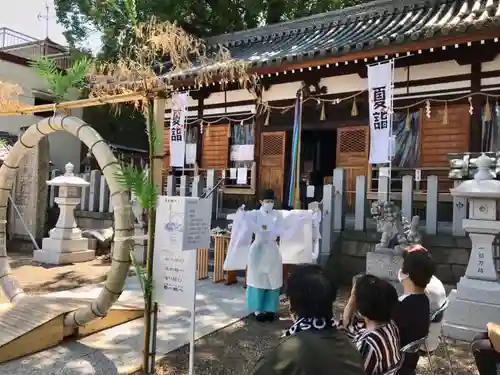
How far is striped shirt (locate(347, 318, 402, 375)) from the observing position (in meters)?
2.23

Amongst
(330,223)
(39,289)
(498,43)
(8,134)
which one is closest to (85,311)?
(39,289)

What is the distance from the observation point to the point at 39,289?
7.01m

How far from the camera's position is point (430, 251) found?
22.4 feet

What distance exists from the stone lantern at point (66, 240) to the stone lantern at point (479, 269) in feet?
24.1

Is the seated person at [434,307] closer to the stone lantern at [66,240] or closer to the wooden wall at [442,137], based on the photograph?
the wooden wall at [442,137]

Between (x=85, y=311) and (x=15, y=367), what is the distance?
0.75 metres

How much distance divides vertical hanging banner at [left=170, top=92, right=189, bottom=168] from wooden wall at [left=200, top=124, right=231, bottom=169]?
1031 millimetres

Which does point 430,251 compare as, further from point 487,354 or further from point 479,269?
point 487,354

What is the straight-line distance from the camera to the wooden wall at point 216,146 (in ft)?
39.7

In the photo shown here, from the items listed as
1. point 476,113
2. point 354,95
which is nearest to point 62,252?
point 354,95

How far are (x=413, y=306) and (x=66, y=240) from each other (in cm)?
826

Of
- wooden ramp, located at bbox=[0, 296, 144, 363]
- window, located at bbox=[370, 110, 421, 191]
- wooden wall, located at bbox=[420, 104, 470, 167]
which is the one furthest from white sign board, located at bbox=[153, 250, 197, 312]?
wooden wall, located at bbox=[420, 104, 470, 167]

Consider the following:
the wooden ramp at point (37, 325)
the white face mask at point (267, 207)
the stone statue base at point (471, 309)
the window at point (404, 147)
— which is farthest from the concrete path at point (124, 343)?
the window at point (404, 147)

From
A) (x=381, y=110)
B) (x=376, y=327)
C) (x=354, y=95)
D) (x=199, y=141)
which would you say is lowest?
(x=376, y=327)
